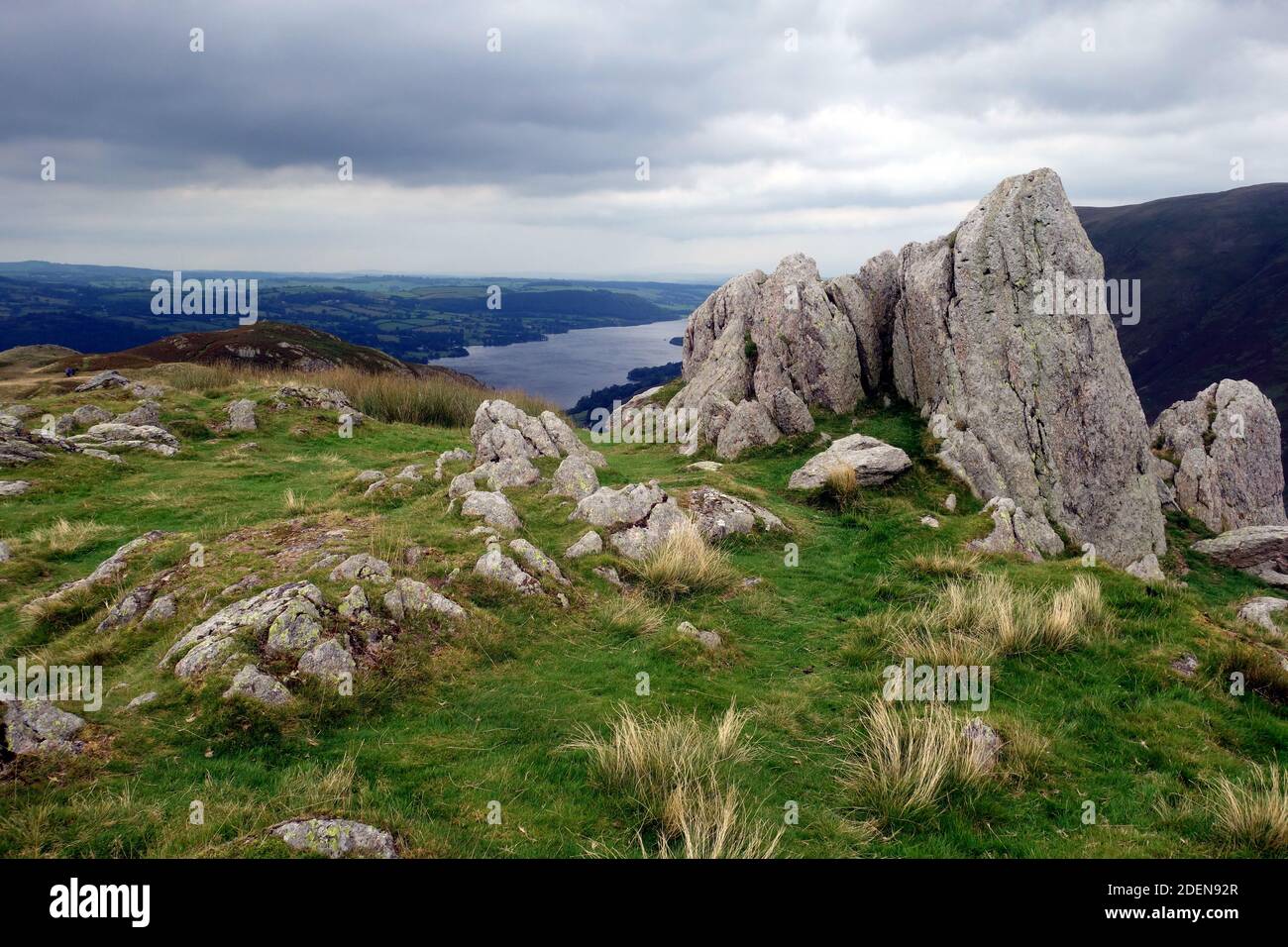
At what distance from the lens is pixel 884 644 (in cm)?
1073

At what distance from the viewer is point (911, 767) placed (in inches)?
280

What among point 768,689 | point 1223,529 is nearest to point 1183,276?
point 1223,529

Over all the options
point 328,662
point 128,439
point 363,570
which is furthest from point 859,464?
point 128,439

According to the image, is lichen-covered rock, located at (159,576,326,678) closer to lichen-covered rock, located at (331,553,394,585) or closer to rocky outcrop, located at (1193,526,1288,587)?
lichen-covered rock, located at (331,553,394,585)

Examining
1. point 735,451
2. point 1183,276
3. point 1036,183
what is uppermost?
point 1183,276

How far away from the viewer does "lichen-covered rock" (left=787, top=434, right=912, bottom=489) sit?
1959 centimetres

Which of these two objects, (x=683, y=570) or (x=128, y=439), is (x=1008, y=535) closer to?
(x=683, y=570)

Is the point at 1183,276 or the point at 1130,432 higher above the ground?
the point at 1183,276

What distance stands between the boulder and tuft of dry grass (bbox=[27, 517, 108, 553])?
12.7 m

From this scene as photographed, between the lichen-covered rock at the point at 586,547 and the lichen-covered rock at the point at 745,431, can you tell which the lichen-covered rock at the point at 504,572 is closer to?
the lichen-covered rock at the point at 586,547

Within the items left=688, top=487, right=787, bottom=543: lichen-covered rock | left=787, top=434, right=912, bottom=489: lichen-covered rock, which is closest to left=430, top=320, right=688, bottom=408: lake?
left=787, top=434, right=912, bottom=489: lichen-covered rock
